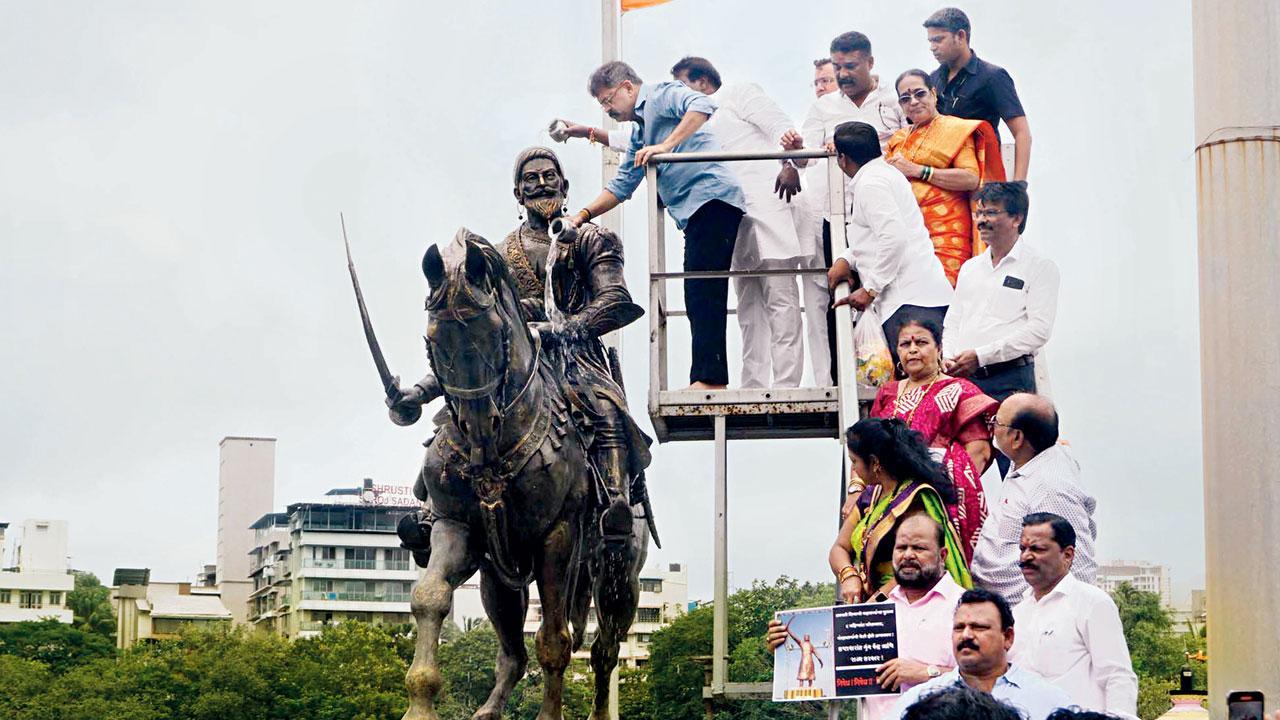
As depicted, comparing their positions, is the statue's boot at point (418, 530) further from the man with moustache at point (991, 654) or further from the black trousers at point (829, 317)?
the man with moustache at point (991, 654)

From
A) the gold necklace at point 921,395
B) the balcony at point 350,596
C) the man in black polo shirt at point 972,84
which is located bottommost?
the gold necklace at point 921,395

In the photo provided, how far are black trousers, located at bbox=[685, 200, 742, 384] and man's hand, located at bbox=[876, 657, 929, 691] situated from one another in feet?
21.2

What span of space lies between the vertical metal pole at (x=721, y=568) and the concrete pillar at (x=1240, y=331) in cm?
787

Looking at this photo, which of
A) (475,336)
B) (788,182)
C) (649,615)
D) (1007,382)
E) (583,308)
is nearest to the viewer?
(475,336)

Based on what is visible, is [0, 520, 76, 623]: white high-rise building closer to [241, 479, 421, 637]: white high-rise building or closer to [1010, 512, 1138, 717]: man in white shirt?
[241, 479, 421, 637]: white high-rise building

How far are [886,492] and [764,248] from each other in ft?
17.4

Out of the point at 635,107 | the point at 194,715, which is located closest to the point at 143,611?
the point at 194,715

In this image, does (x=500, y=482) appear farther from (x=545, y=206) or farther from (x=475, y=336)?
(x=545, y=206)

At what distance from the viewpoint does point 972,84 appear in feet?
46.9

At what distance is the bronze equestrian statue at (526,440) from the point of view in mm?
10930

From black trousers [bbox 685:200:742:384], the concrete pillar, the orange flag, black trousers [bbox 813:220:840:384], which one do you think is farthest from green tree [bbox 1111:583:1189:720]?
the concrete pillar

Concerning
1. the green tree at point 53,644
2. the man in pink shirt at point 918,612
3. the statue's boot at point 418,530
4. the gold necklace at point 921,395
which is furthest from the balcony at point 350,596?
the man in pink shirt at point 918,612

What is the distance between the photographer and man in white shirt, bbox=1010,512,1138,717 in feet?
28.0

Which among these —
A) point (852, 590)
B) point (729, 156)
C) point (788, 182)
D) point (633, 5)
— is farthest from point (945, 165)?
point (633, 5)
